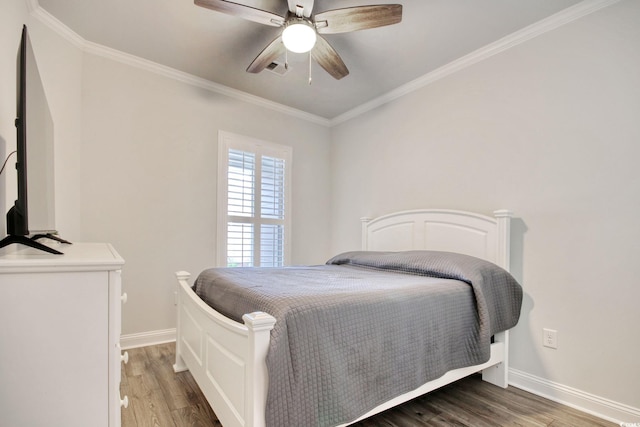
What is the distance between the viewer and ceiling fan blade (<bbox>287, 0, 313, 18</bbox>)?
1.80m

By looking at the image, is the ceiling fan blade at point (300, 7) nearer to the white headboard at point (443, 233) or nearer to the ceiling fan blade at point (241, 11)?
the ceiling fan blade at point (241, 11)

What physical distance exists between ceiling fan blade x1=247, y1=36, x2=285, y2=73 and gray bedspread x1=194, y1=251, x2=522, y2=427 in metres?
1.54

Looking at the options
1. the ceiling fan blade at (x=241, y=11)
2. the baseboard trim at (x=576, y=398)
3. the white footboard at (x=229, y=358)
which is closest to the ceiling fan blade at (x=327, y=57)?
the ceiling fan blade at (x=241, y=11)

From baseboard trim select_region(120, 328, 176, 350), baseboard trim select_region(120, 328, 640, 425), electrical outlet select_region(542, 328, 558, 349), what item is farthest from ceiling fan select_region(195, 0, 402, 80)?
baseboard trim select_region(120, 328, 176, 350)

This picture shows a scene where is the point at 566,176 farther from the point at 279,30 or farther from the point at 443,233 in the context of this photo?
the point at 279,30

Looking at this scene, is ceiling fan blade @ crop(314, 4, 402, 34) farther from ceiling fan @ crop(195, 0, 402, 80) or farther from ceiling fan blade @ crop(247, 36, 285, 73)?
ceiling fan blade @ crop(247, 36, 285, 73)

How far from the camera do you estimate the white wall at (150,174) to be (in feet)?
8.81

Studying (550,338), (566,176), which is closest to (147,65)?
(566,176)

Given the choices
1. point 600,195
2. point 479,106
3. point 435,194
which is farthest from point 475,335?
point 479,106

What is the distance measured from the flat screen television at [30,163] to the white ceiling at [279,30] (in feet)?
3.56

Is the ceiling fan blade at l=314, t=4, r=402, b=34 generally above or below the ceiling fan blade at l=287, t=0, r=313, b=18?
below

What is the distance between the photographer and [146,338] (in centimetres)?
283

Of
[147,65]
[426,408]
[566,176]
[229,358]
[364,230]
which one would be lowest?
[426,408]

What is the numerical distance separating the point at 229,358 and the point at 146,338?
72.4 inches
